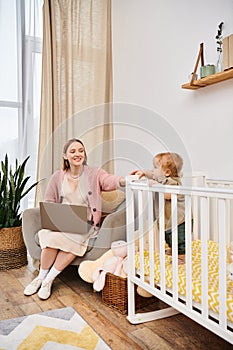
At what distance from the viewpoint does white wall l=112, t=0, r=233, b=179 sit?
6.72 ft

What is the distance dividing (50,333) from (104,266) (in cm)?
47

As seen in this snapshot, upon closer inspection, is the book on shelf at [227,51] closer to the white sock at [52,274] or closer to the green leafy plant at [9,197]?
the white sock at [52,274]

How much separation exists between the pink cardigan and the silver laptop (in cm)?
14

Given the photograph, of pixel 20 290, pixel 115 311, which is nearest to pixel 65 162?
pixel 20 290

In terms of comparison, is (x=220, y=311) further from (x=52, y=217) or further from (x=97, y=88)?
(x=97, y=88)

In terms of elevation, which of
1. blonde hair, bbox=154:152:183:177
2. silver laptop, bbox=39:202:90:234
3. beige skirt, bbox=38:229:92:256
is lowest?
beige skirt, bbox=38:229:92:256

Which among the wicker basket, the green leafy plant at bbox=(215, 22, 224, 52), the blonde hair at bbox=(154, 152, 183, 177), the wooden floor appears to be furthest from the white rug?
the green leafy plant at bbox=(215, 22, 224, 52)

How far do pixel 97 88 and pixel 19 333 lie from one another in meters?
2.27

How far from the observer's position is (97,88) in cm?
321

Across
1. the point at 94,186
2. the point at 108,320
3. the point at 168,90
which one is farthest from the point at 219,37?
the point at 108,320

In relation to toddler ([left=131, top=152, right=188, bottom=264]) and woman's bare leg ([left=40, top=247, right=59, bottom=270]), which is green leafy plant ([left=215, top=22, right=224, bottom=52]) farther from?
woman's bare leg ([left=40, top=247, right=59, bottom=270])

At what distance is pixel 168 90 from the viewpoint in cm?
249

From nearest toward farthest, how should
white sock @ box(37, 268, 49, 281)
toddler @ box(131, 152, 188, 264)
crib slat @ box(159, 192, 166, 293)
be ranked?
crib slat @ box(159, 192, 166, 293), toddler @ box(131, 152, 188, 264), white sock @ box(37, 268, 49, 281)

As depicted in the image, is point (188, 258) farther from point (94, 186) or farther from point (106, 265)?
point (94, 186)
